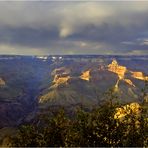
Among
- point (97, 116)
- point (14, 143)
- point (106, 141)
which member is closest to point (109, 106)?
point (97, 116)

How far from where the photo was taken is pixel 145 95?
44.9m

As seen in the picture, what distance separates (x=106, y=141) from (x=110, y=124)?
2310 mm

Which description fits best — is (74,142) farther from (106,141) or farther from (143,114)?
(143,114)

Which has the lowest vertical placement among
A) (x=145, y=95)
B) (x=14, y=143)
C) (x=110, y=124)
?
(x=14, y=143)

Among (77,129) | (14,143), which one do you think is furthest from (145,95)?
(14,143)

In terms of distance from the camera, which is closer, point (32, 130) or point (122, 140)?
point (122, 140)

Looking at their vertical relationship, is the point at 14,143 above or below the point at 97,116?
below

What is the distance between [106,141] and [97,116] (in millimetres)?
3402

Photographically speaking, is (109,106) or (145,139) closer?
(145,139)

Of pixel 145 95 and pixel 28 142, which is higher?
pixel 145 95

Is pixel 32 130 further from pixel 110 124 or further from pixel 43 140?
pixel 110 124

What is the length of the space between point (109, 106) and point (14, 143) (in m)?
12.0

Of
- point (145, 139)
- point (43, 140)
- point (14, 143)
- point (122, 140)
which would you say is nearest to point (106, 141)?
point (122, 140)

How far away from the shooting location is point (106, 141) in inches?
1639
